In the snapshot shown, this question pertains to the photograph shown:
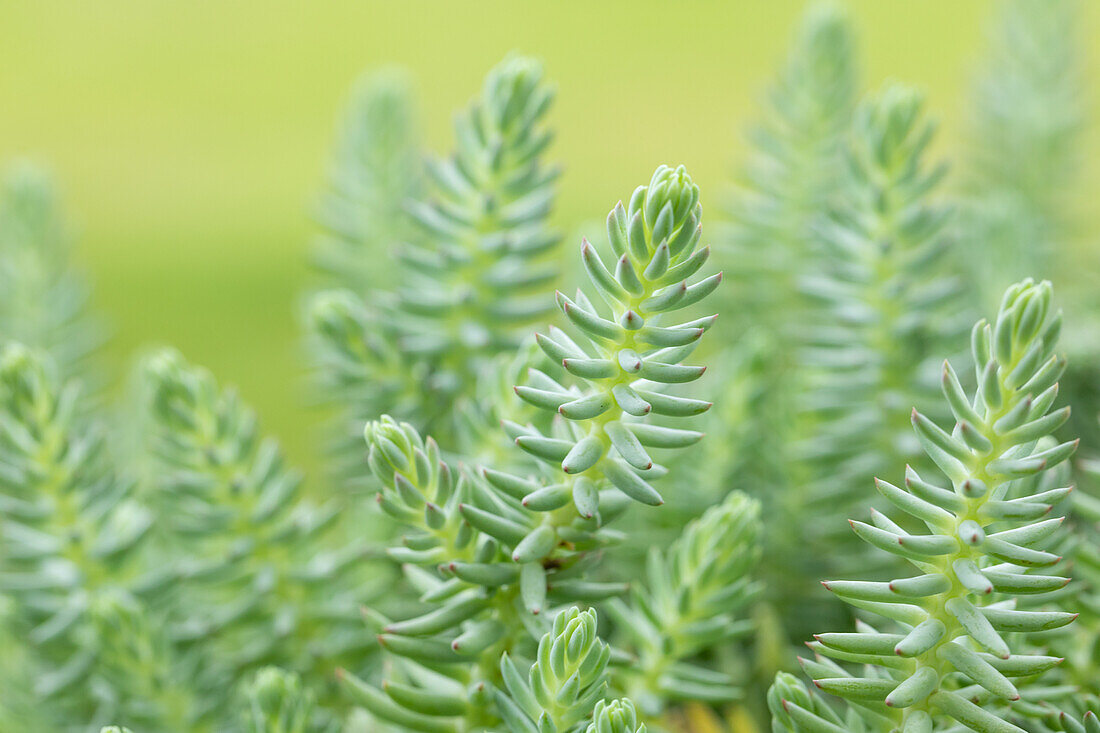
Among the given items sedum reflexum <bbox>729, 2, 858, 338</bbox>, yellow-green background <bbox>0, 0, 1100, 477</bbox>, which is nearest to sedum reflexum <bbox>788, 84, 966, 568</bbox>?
sedum reflexum <bbox>729, 2, 858, 338</bbox>

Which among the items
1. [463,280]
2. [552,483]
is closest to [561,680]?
[552,483]

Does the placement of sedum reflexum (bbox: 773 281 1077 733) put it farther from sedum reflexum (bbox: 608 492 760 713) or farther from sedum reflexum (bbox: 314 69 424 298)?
sedum reflexum (bbox: 314 69 424 298)

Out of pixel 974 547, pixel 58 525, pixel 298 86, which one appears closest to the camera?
pixel 974 547

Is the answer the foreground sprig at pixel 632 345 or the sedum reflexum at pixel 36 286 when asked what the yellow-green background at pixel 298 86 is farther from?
the foreground sprig at pixel 632 345

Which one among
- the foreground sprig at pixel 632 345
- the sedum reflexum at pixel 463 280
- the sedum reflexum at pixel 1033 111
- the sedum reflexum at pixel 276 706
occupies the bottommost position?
the sedum reflexum at pixel 276 706

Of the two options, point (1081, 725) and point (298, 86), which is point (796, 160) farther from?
point (298, 86)

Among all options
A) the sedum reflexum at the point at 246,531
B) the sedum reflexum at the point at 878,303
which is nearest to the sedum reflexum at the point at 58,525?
the sedum reflexum at the point at 246,531
